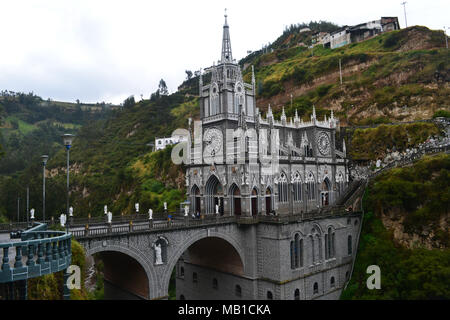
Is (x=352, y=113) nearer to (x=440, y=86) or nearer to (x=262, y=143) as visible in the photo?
(x=440, y=86)

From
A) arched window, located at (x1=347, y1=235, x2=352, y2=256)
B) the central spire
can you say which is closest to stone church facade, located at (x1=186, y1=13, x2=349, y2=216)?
the central spire

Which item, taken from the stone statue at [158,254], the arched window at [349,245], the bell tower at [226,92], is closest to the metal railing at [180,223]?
the stone statue at [158,254]

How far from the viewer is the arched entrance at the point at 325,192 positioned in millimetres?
43938

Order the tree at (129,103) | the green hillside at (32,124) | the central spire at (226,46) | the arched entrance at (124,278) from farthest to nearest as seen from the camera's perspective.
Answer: the tree at (129,103) < the green hillside at (32,124) < the central spire at (226,46) < the arched entrance at (124,278)

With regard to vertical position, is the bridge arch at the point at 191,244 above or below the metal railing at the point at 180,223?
below

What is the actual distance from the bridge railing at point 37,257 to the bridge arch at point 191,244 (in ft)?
57.6

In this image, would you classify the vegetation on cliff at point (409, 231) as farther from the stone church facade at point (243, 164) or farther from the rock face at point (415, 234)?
the stone church facade at point (243, 164)

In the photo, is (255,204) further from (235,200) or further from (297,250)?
(297,250)

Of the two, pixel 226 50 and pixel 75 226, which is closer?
pixel 75 226

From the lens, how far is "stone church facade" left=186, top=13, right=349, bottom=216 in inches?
1387

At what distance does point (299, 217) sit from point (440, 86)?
4821cm

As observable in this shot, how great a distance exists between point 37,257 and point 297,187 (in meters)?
34.3

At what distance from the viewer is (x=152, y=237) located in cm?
2675

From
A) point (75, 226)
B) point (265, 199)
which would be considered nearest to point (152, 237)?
point (75, 226)
